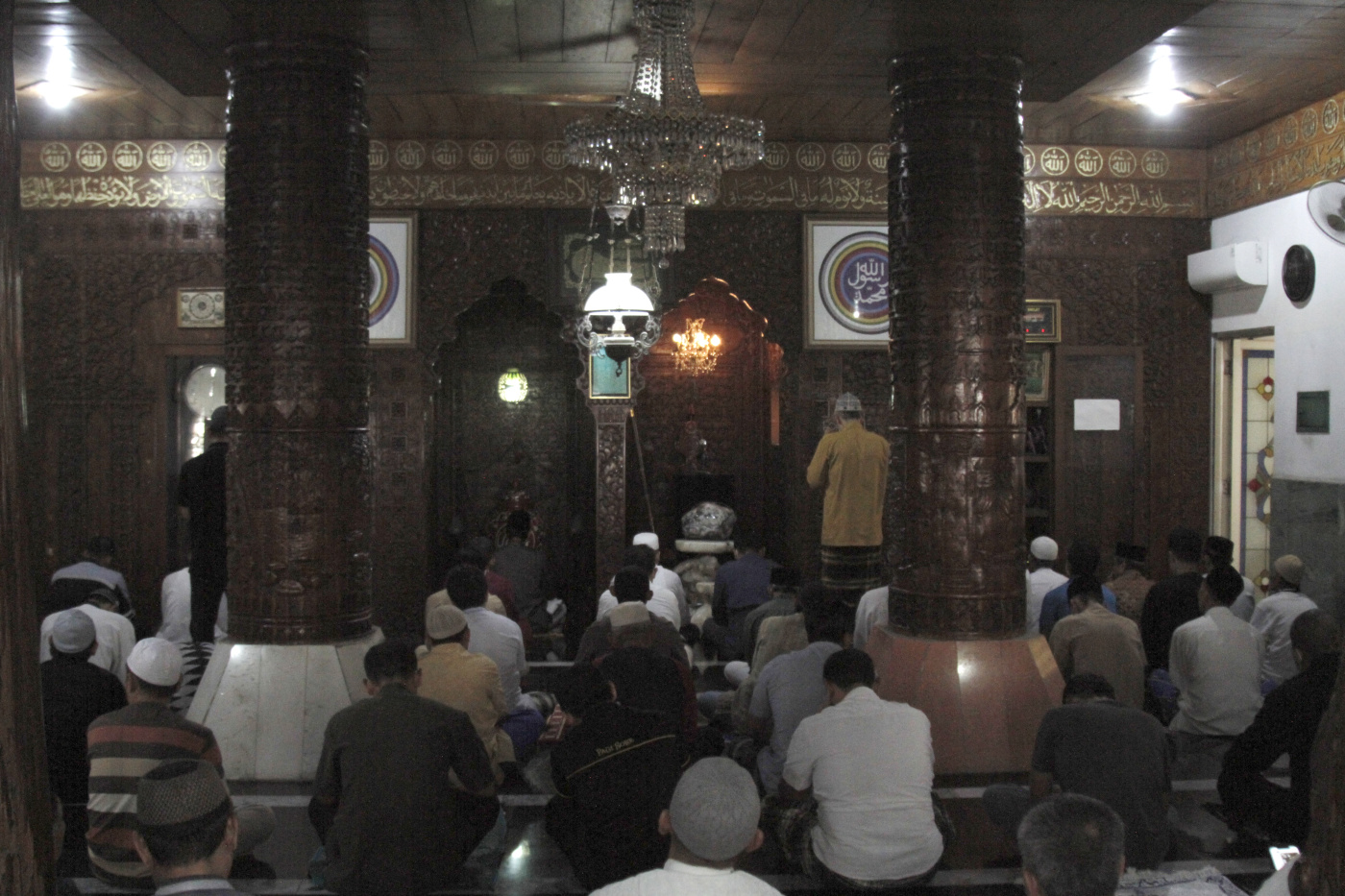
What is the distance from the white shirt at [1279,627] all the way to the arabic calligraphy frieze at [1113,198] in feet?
12.0

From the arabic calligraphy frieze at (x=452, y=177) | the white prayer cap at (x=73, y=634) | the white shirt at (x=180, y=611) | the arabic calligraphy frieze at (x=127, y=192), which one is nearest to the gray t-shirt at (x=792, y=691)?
the white prayer cap at (x=73, y=634)

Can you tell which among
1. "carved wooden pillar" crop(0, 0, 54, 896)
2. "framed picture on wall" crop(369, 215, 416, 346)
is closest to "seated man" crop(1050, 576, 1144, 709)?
"carved wooden pillar" crop(0, 0, 54, 896)

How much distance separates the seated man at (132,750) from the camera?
316 centimetres

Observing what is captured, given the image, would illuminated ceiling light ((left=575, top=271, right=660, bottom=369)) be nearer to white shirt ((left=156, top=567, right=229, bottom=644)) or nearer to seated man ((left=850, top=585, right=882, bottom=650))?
seated man ((left=850, top=585, right=882, bottom=650))

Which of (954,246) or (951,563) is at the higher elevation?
(954,246)

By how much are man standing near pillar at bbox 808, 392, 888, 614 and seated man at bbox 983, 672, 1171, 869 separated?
3017 mm

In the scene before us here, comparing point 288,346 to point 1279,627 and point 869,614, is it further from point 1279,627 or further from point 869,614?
point 1279,627

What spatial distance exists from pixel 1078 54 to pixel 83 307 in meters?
6.46

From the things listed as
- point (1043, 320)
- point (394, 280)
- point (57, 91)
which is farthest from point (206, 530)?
point (1043, 320)

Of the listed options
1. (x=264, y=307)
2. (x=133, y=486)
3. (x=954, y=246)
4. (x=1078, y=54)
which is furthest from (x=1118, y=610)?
(x=133, y=486)

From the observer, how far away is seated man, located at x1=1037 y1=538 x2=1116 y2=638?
17.7 ft

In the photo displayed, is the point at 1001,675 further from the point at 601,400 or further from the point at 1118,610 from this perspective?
the point at 601,400

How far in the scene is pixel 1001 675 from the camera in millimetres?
4746

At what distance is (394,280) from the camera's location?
26.2ft
